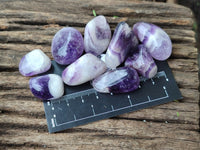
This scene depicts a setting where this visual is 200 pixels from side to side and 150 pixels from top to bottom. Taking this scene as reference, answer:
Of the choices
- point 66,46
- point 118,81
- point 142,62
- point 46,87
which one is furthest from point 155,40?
point 46,87

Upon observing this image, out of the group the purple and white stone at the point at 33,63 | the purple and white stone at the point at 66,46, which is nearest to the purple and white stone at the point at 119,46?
the purple and white stone at the point at 66,46

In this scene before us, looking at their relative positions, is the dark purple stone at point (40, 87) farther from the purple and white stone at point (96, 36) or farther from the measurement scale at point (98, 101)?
the purple and white stone at point (96, 36)

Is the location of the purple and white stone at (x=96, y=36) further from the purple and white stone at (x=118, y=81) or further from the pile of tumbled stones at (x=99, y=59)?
the purple and white stone at (x=118, y=81)

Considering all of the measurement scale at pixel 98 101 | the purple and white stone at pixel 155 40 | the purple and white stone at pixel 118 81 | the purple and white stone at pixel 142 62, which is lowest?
the measurement scale at pixel 98 101

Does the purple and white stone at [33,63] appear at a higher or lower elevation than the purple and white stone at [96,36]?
lower

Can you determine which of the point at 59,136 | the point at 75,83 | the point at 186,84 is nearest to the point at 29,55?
the point at 75,83
